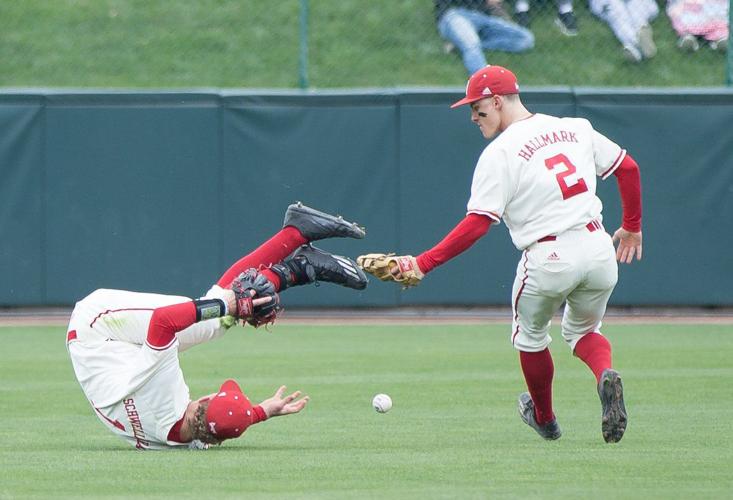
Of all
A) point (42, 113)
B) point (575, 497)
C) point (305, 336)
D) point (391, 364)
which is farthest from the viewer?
point (42, 113)

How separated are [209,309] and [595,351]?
2.01 m

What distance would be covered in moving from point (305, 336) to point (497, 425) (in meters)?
5.09

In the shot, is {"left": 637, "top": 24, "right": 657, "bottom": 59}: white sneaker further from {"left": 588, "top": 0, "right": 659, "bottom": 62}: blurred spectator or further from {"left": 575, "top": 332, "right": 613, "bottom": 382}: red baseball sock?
{"left": 575, "top": 332, "right": 613, "bottom": 382}: red baseball sock

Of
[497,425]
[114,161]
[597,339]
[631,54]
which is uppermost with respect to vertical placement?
[631,54]

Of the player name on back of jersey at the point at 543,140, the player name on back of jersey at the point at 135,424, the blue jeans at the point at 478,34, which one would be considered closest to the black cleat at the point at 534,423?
the player name on back of jersey at the point at 543,140

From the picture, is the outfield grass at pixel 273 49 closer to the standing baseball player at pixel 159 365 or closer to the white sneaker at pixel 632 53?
the white sneaker at pixel 632 53

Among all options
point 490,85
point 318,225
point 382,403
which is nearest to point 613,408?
point 490,85

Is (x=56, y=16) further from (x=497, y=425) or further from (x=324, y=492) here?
(x=324, y=492)

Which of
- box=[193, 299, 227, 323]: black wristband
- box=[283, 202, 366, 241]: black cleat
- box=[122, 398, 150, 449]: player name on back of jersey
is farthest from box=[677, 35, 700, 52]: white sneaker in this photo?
box=[122, 398, 150, 449]: player name on back of jersey

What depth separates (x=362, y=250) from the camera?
1388 cm

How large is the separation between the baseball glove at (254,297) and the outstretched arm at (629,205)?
1863 mm

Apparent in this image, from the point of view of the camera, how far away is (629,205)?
726 centimetres

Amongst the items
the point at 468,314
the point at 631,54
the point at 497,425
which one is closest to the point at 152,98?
the point at 468,314

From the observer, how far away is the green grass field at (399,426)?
561 cm
